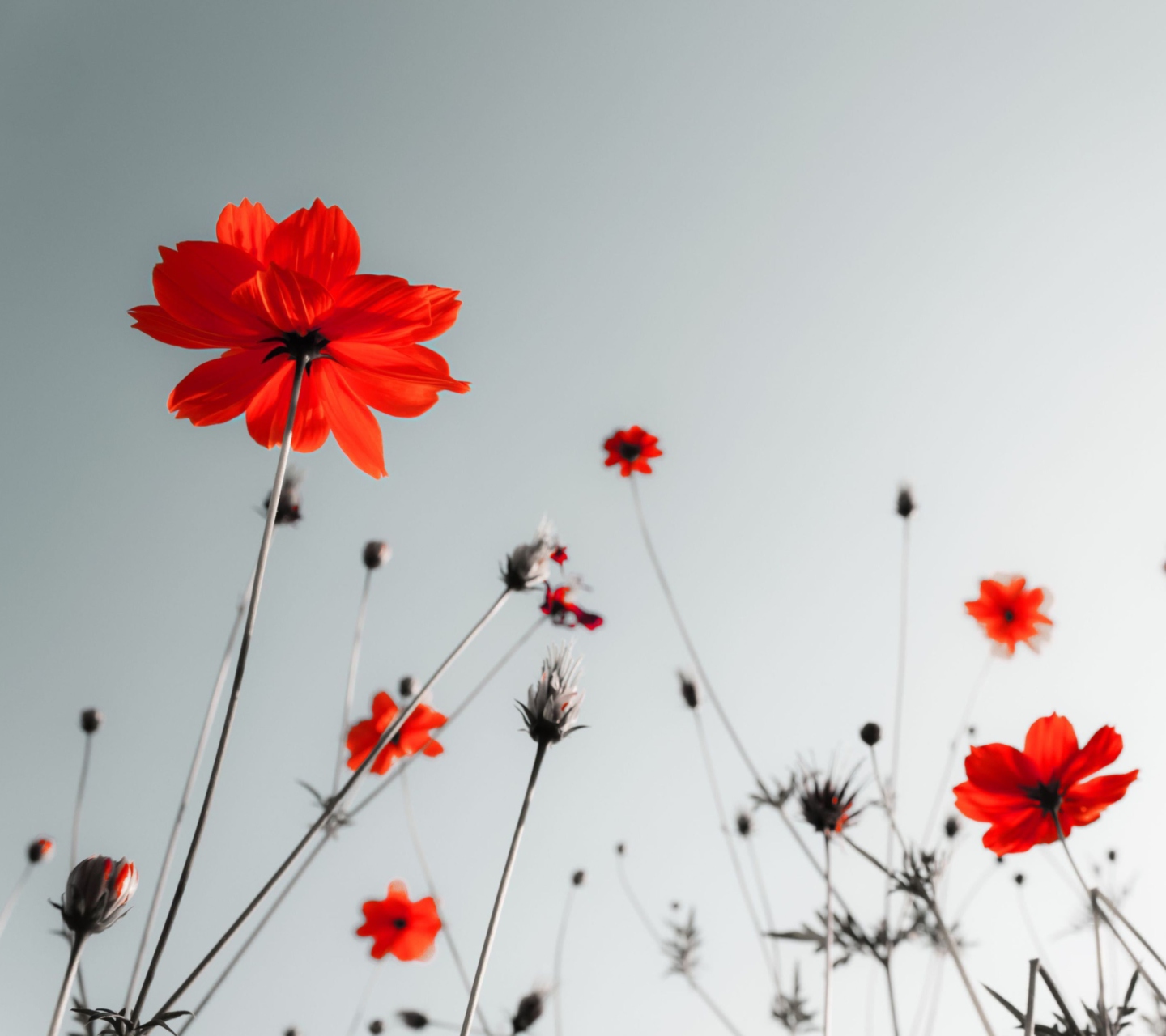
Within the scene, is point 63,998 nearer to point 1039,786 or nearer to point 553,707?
point 553,707

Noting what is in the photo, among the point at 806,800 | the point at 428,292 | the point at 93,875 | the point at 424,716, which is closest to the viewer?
the point at 93,875

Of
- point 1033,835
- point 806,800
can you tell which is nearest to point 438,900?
point 806,800

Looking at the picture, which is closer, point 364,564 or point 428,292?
point 428,292

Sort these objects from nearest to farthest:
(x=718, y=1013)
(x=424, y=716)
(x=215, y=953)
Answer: (x=215, y=953), (x=718, y=1013), (x=424, y=716)

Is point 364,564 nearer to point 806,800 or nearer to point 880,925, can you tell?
point 806,800

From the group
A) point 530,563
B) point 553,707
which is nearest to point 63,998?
point 553,707

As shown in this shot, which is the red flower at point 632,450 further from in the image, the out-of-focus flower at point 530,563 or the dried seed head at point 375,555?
the out-of-focus flower at point 530,563

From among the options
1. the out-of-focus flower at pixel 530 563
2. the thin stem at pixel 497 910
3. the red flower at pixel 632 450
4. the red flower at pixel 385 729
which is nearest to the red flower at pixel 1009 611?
the red flower at pixel 632 450
